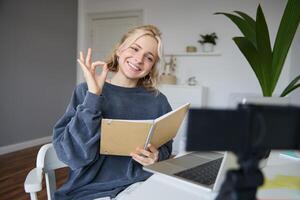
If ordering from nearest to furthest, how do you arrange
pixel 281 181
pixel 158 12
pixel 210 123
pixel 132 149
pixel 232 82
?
1. pixel 210 123
2. pixel 281 181
3. pixel 132 149
4. pixel 232 82
5. pixel 158 12

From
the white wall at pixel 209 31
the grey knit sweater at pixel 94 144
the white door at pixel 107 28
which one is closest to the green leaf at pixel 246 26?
the grey knit sweater at pixel 94 144

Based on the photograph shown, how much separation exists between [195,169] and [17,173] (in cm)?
239

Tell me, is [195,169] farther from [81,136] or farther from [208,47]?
[208,47]

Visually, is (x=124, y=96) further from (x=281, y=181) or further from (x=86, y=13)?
(x=86, y=13)

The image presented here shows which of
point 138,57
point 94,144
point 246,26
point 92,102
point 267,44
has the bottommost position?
point 94,144

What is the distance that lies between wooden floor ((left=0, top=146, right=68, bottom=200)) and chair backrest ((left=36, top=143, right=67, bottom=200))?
131 cm

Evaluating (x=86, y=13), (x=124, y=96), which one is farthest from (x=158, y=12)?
(x=124, y=96)

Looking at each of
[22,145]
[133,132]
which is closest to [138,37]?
[133,132]

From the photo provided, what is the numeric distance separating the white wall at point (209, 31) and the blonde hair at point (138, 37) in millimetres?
2218

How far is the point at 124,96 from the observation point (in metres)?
1.13

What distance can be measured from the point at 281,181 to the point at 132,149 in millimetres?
471

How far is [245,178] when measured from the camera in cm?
26

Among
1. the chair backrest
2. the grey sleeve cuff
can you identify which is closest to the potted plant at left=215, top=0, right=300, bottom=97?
the grey sleeve cuff

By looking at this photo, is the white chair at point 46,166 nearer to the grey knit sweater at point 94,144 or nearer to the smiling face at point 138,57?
the grey knit sweater at point 94,144
